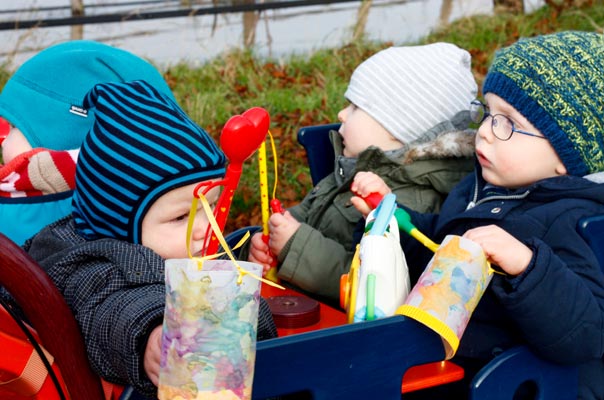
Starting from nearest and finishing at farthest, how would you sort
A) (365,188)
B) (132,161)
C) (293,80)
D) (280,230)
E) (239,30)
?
(132,161) → (365,188) → (280,230) → (293,80) → (239,30)

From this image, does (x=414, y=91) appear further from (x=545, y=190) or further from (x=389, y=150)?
(x=545, y=190)

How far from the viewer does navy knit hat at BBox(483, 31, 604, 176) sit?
214 cm

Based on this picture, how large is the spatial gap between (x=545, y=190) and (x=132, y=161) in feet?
3.20

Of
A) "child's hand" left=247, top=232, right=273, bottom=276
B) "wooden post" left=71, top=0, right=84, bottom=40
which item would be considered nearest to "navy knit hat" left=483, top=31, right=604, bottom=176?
"child's hand" left=247, top=232, right=273, bottom=276

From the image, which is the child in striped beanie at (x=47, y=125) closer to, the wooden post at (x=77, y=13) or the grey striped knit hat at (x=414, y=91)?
the grey striped knit hat at (x=414, y=91)

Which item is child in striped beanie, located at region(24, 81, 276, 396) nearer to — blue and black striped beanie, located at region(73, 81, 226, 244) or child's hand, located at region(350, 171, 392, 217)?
blue and black striped beanie, located at region(73, 81, 226, 244)

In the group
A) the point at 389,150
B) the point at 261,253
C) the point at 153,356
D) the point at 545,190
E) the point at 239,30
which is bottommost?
the point at 239,30

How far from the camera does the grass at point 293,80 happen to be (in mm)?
5074

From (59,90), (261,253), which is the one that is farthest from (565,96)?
(59,90)

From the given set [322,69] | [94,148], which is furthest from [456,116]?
[322,69]

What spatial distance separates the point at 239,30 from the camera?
24.9ft

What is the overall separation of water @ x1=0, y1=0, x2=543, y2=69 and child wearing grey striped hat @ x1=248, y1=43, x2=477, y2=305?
4.01 m

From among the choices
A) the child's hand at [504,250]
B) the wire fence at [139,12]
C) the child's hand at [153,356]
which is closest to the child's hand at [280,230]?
the child's hand at [504,250]

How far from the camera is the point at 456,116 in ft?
9.28
